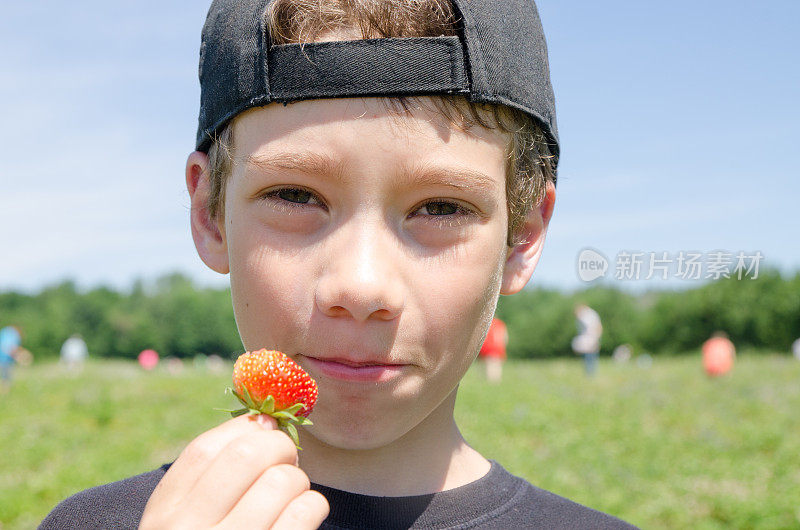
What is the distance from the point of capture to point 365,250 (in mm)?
1526

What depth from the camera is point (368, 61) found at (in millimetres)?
1653

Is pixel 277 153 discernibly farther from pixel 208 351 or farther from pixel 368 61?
pixel 208 351

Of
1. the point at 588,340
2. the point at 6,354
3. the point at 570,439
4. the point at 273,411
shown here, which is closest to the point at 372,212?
the point at 273,411

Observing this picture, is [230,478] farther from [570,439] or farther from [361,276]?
[570,439]

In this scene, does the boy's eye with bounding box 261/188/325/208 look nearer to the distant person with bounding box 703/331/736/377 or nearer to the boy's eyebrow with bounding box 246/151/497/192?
the boy's eyebrow with bounding box 246/151/497/192

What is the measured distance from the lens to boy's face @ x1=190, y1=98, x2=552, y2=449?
1556 millimetres

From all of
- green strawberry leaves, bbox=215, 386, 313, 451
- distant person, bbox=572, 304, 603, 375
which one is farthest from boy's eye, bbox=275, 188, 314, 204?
distant person, bbox=572, 304, 603, 375

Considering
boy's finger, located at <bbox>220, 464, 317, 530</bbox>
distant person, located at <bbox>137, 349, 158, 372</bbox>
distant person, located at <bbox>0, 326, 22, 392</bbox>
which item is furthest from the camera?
distant person, located at <bbox>137, 349, 158, 372</bbox>

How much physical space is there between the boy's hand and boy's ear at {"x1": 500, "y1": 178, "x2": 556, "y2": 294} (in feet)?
3.06

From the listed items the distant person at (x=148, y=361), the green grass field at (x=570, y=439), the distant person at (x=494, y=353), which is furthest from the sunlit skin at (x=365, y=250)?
the distant person at (x=148, y=361)

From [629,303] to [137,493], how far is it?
199 ft

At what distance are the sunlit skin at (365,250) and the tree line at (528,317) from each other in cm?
4662

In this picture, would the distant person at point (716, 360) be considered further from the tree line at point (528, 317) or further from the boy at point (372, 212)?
the tree line at point (528, 317)

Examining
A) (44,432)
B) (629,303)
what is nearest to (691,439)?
(44,432)
